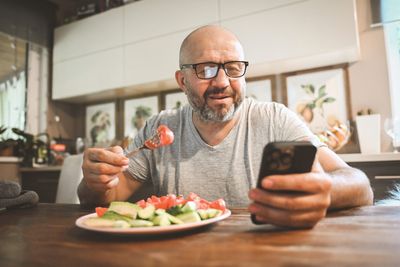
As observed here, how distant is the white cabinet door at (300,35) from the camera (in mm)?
2053

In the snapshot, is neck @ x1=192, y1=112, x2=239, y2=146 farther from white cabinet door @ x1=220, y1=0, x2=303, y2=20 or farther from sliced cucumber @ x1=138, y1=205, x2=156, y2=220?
white cabinet door @ x1=220, y1=0, x2=303, y2=20

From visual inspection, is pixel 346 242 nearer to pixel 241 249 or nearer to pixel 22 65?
pixel 241 249

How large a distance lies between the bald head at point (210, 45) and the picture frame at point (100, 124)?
7.28ft

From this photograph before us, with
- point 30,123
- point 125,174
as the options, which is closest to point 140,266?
point 125,174

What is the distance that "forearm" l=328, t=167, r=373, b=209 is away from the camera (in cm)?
75

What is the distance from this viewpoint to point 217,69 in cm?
119

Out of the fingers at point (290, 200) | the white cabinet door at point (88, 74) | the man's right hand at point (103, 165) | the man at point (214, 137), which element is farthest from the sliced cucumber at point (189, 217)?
the white cabinet door at point (88, 74)

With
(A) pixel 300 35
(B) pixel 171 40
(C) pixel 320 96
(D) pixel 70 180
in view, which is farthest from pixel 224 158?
(B) pixel 171 40

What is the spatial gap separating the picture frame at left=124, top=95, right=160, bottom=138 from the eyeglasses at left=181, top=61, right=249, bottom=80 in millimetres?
1952

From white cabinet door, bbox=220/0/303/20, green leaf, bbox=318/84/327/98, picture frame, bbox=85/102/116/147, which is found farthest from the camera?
picture frame, bbox=85/102/116/147

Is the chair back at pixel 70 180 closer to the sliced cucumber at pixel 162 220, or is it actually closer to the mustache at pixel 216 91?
the mustache at pixel 216 91

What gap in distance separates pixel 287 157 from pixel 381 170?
5.20 ft

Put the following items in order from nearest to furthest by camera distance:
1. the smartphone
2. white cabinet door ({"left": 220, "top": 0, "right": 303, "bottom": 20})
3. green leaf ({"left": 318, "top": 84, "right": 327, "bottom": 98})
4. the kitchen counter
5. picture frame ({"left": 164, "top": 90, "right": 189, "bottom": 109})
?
the smartphone < the kitchen counter < white cabinet door ({"left": 220, "top": 0, "right": 303, "bottom": 20}) < green leaf ({"left": 318, "top": 84, "right": 327, "bottom": 98}) < picture frame ({"left": 164, "top": 90, "right": 189, "bottom": 109})

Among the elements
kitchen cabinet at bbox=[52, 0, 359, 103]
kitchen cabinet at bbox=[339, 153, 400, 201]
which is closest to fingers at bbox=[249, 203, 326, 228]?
kitchen cabinet at bbox=[339, 153, 400, 201]
